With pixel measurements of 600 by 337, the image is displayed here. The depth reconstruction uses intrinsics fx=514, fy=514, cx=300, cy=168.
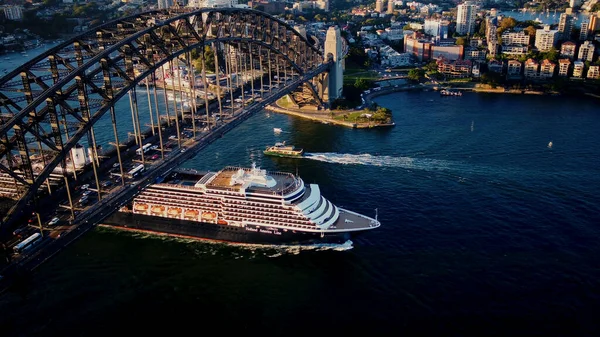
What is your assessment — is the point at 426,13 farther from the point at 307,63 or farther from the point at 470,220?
the point at 470,220

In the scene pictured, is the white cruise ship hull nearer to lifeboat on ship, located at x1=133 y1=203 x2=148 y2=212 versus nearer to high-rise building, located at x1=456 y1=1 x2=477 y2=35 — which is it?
lifeboat on ship, located at x1=133 y1=203 x2=148 y2=212

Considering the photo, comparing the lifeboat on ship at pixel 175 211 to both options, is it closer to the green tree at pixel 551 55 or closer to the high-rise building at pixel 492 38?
the green tree at pixel 551 55

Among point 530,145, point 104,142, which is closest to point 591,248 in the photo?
point 530,145

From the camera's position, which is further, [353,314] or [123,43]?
[123,43]

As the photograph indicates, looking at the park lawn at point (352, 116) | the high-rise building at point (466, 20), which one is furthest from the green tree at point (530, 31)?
the park lawn at point (352, 116)

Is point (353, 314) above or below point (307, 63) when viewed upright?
below

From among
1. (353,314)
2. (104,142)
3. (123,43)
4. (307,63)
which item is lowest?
(353,314)
